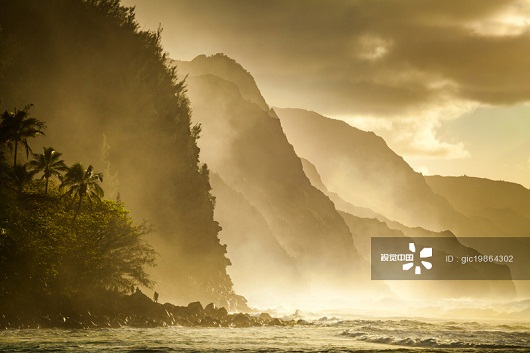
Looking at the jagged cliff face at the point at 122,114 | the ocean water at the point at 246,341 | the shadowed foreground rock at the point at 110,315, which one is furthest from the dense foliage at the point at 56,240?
the jagged cliff face at the point at 122,114

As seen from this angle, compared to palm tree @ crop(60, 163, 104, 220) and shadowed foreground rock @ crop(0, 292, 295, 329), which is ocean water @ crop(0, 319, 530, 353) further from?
palm tree @ crop(60, 163, 104, 220)

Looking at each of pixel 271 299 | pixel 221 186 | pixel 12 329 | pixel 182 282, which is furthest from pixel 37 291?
pixel 221 186

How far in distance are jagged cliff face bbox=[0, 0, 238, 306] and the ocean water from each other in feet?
115

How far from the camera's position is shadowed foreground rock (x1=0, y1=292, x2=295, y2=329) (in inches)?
1955

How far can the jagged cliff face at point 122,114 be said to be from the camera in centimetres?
8050

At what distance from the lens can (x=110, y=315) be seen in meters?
56.0

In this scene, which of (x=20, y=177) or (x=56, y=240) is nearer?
(x=56, y=240)

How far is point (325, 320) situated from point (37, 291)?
34.2 metres

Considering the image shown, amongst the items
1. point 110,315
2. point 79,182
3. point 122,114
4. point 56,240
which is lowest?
point 110,315

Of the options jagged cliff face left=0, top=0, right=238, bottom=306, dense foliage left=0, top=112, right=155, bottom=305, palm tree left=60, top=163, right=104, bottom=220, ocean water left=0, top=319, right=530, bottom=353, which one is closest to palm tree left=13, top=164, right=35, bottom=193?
dense foliage left=0, top=112, right=155, bottom=305

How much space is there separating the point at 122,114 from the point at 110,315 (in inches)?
1619

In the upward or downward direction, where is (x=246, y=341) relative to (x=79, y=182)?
downward

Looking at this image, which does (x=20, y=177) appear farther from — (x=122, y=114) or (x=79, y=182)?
(x=122, y=114)

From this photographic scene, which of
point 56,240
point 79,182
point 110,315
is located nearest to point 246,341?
point 110,315
